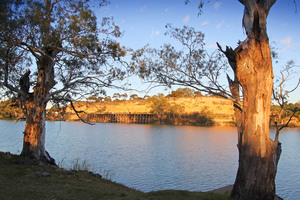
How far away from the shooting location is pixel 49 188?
587 centimetres

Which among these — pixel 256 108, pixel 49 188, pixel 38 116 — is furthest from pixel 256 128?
pixel 38 116

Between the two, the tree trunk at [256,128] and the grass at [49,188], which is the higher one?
the tree trunk at [256,128]

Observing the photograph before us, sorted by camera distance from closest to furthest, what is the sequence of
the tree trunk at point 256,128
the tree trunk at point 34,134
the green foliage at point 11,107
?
the tree trunk at point 256,128
the tree trunk at point 34,134
the green foliage at point 11,107

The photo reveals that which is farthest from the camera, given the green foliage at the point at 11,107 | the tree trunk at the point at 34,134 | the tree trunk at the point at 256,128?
the green foliage at the point at 11,107

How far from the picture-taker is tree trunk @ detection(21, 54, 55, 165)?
340 inches

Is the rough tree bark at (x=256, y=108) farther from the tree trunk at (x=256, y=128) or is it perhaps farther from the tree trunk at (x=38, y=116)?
the tree trunk at (x=38, y=116)

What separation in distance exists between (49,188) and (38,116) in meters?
3.51

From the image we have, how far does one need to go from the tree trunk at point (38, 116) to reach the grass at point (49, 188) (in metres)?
0.66

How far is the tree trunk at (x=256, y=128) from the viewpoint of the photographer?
5.27m

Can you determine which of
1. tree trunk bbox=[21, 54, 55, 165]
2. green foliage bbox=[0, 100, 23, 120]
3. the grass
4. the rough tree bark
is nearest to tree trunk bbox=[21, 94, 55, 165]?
tree trunk bbox=[21, 54, 55, 165]

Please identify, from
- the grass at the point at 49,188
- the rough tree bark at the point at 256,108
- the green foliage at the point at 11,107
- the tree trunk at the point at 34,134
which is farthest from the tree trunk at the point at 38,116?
the rough tree bark at the point at 256,108

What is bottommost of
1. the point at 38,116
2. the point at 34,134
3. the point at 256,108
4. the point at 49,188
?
the point at 49,188

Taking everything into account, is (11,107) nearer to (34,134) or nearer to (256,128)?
(34,134)

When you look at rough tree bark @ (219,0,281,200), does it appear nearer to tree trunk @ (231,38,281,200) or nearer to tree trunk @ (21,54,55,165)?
tree trunk @ (231,38,281,200)
